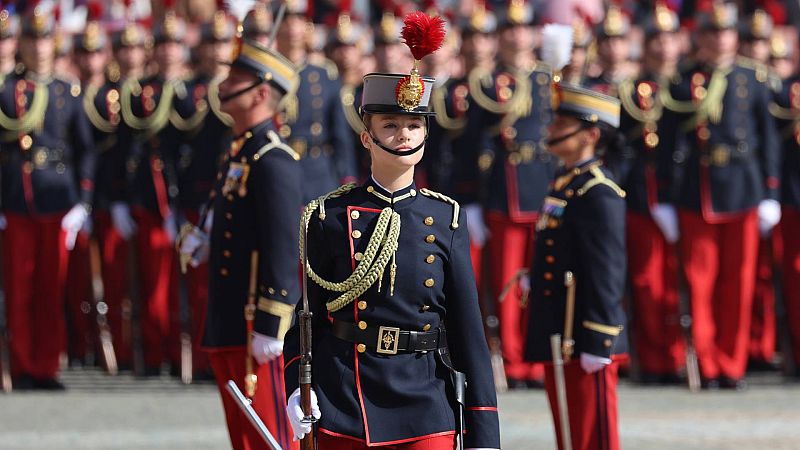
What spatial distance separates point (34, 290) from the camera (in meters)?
12.1

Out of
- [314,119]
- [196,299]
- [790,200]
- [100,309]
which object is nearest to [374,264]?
[314,119]

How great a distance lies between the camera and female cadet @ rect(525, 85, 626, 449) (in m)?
7.05

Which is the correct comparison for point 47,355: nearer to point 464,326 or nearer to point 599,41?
point 599,41

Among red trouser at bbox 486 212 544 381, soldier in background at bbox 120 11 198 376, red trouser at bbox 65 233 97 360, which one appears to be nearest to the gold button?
soldier in background at bbox 120 11 198 376

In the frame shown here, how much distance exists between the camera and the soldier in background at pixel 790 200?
40.5 feet

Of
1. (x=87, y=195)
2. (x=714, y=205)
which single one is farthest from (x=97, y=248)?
(x=714, y=205)

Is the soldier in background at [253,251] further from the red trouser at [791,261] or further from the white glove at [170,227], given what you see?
the red trouser at [791,261]

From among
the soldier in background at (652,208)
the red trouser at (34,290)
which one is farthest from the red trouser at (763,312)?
the red trouser at (34,290)

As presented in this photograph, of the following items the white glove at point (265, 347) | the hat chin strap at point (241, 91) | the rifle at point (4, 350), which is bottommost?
the rifle at point (4, 350)

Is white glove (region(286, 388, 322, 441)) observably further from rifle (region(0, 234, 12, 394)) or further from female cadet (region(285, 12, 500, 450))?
rifle (region(0, 234, 12, 394))

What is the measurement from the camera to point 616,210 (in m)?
7.20

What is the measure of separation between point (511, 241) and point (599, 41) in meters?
1.49

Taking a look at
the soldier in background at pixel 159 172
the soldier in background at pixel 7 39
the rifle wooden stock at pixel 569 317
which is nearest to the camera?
the rifle wooden stock at pixel 569 317

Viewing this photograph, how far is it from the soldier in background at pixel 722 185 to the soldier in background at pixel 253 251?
519 centimetres
